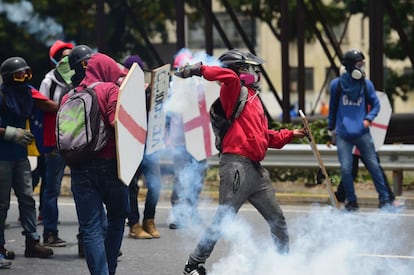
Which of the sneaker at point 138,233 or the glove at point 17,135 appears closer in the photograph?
the glove at point 17,135

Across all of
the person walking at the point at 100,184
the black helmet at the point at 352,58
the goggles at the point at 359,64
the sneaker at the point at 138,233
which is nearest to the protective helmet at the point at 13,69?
the person walking at the point at 100,184

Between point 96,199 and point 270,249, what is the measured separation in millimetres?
1546

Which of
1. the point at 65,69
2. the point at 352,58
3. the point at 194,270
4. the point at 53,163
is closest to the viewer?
the point at 194,270

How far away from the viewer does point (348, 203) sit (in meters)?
10.8

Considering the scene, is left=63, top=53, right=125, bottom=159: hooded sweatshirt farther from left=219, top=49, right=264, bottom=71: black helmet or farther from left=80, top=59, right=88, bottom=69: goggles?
left=219, top=49, right=264, bottom=71: black helmet

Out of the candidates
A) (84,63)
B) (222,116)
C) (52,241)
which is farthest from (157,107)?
(52,241)

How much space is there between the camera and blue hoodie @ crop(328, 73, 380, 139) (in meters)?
10.7

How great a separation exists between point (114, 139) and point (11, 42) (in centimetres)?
2340

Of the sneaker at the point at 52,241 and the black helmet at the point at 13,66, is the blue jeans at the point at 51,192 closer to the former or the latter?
the sneaker at the point at 52,241

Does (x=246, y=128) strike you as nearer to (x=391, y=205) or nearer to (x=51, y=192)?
(x=51, y=192)

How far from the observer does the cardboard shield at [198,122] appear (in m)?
9.76

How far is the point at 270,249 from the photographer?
725 centimetres

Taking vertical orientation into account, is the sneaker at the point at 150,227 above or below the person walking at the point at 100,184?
below

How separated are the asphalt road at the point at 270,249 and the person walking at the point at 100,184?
3.47 ft
